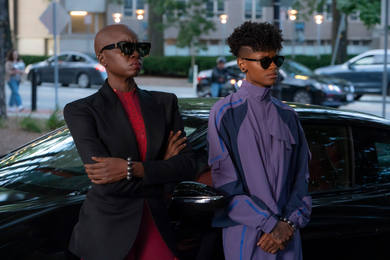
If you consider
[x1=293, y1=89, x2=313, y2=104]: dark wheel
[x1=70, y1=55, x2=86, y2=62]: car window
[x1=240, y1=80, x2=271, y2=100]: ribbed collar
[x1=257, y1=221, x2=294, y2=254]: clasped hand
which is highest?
[x1=70, y1=55, x2=86, y2=62]: car window


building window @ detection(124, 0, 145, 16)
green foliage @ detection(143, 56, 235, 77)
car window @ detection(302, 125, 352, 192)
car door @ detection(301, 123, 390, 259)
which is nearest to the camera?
car door @ detection(301, 123, 390, 259)

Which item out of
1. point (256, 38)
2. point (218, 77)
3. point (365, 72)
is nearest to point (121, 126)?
point (256, 38)

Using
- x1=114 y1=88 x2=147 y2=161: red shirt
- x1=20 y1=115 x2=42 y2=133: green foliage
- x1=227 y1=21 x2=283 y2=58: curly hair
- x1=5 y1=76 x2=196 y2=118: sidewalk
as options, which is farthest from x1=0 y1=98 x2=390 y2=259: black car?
x1=5 y1=76 x2=196 y2=118: sidewalk

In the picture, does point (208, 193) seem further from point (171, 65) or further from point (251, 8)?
point (251, 8)

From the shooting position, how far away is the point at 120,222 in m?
2.21

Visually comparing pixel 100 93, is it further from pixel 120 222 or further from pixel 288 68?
pixel 288 68

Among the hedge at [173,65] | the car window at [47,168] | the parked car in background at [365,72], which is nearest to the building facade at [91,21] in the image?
the hedge at [173,65]

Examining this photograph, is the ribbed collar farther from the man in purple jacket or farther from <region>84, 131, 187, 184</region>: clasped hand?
<region>84, 131, 187, 184</region>: clasped hand

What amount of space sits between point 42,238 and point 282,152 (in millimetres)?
1158

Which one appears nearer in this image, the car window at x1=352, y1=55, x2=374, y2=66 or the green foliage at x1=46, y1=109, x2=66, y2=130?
the green foliage at x1=46, y1=109, x2=66, y2=130

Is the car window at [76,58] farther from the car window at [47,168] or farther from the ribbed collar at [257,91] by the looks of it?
the ribbed collar at [257,91]

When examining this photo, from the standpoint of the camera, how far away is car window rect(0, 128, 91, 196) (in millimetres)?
3107

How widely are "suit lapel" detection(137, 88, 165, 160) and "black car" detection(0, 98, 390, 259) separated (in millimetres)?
340

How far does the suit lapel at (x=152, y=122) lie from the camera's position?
7.49 ft
